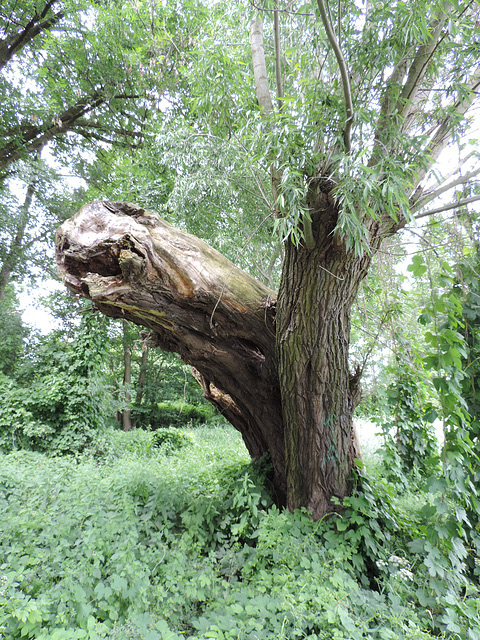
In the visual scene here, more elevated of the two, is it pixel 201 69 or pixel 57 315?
pixel 201 69

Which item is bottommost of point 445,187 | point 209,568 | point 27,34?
point 209,568

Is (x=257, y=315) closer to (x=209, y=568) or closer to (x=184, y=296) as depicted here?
(x=184, y=296)

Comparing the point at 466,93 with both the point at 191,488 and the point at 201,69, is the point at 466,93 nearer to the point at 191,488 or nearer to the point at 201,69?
the point at 201,69

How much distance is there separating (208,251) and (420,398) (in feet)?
8.98

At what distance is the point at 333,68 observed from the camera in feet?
8.07

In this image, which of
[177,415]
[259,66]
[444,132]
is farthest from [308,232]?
[177,415]

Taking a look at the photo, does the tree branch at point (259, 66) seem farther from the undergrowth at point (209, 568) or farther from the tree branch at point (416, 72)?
the undergrowth at point (209, 568)

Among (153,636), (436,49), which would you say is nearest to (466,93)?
(436,49)

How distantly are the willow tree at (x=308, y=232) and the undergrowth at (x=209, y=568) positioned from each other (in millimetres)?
390

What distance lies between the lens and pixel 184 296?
2377mm

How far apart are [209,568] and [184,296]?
71.5 inches

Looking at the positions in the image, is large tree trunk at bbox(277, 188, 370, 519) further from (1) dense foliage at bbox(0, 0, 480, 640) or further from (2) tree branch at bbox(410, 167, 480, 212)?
(2) tree branch at bbox(410, 167, 480, 212)

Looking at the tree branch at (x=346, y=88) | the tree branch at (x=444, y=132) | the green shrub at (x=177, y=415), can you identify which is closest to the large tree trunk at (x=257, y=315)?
the tree branch at (x=346, y=88)

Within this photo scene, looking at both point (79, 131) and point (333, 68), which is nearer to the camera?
point (333, 68)
